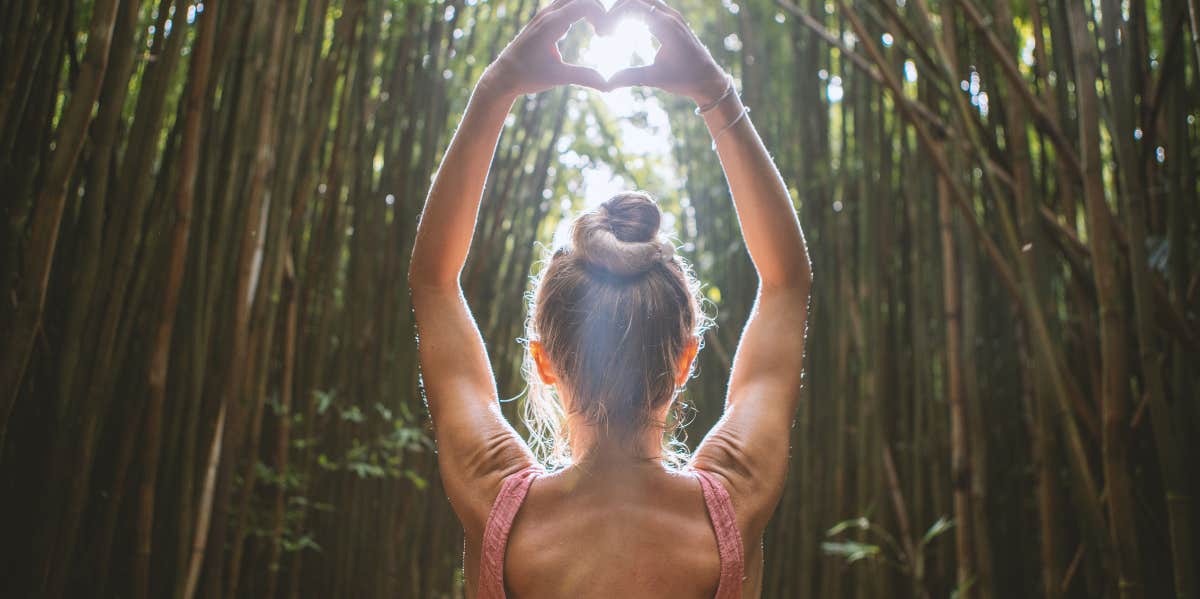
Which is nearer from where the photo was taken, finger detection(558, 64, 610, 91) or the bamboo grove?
finger detection(558, 64, 610, 91)

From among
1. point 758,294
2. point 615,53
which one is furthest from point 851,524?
point 758,294

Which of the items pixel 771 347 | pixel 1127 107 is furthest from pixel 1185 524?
pixel 771 347

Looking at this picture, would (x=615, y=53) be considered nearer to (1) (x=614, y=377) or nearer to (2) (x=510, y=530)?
(1) (x=614, y=377)

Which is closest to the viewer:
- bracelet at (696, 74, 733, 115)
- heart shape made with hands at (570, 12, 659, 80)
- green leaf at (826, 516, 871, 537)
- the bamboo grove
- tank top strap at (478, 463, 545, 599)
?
tank top strap at (478, 463, 545, 599)

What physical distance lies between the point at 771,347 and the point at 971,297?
181 cm

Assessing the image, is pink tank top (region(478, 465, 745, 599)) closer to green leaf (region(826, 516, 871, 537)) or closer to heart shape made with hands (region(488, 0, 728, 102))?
heart shape made with hands (region(488, 0, 728, 102))

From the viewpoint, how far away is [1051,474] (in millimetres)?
1868

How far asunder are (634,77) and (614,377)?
12.7 inches

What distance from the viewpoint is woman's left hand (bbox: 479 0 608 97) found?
100 centimetres

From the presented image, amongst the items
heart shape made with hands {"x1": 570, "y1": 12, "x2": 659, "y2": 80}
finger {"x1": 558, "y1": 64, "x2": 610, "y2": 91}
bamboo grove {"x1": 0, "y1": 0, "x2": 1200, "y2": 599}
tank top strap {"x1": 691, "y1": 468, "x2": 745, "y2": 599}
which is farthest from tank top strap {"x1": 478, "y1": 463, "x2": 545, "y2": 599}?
heart shape made with hands {"x1": 570, "y1": 12, "x2": 659, "y2": 80}

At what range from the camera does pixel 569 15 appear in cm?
100

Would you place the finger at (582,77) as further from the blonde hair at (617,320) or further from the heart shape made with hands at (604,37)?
the blonde hair at (617,320)

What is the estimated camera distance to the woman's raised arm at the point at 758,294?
0.97 meters

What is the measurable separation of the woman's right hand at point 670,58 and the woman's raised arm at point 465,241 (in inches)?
1.4
